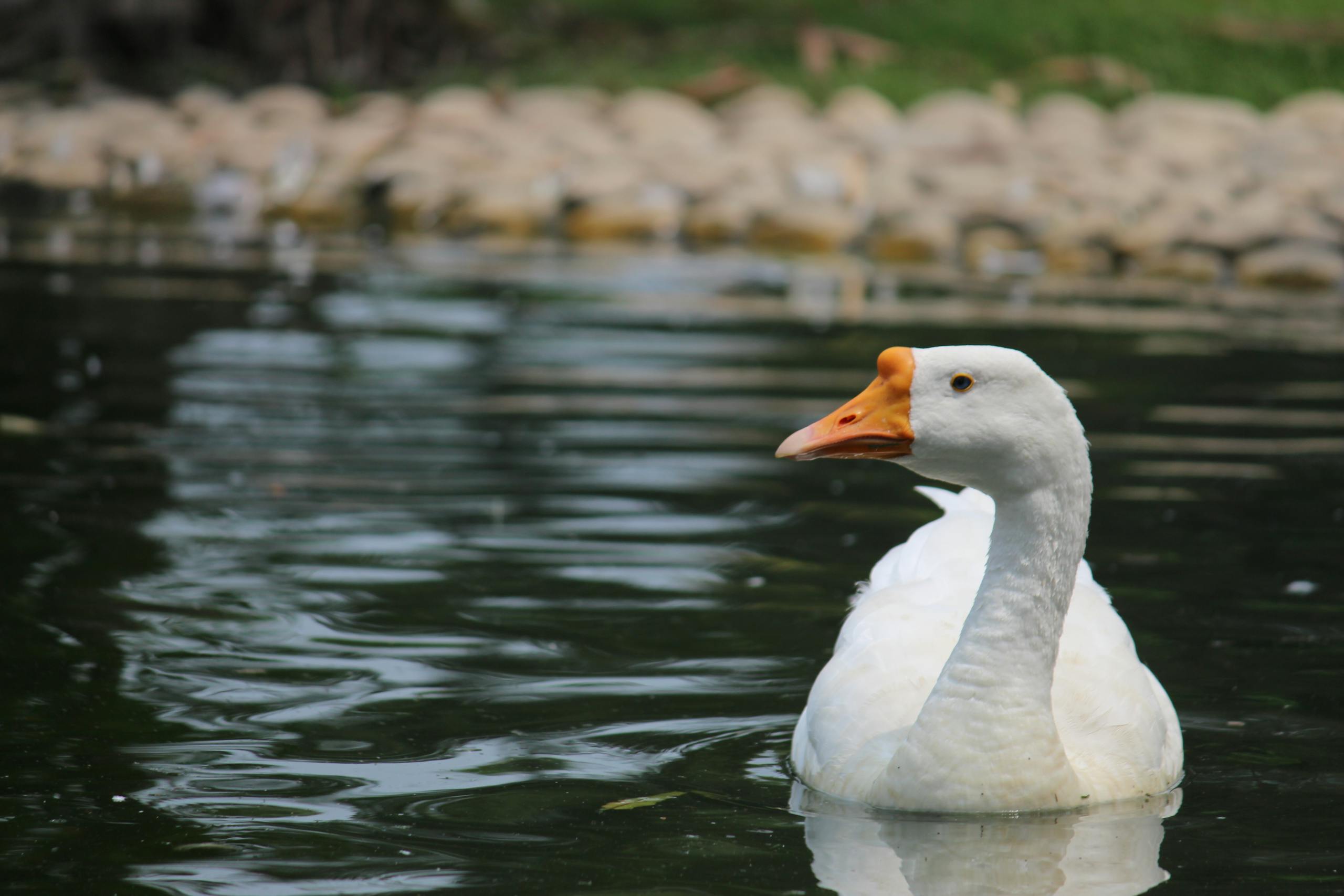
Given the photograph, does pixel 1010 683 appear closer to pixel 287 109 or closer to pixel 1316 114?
pixel 1316 114

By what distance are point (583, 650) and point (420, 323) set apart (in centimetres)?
670

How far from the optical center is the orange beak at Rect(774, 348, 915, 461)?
147 inches

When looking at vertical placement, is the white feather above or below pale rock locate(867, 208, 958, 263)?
below

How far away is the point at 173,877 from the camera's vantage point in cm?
348

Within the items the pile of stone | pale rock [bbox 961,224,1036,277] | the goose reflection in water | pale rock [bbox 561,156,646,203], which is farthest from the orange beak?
pale rock [bbox 561,156,646,203]

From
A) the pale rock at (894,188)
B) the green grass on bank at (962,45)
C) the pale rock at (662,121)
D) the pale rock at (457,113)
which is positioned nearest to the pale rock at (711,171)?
the pale rock at (662,121)

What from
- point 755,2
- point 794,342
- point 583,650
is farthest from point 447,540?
point 755,2

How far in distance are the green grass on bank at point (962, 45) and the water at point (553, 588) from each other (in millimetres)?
9296

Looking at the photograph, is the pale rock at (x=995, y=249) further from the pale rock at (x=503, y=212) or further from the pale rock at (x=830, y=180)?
the pale rock at (x=503, y=212)

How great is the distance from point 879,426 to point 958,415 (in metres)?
0.17

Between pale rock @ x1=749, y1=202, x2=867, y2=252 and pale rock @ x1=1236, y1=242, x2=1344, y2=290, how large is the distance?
139 inches

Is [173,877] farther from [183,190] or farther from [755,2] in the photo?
[755,2]

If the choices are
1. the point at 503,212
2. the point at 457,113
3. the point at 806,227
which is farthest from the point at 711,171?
the point at 457,113

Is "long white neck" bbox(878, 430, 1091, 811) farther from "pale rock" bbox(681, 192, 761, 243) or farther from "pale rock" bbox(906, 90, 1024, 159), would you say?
"pale rock" bbox(906, 90, 1024, 159)
